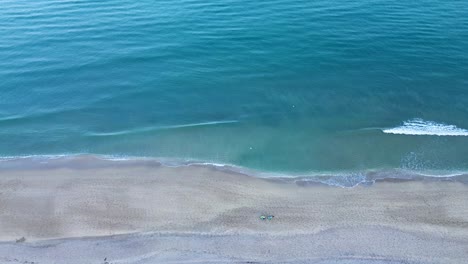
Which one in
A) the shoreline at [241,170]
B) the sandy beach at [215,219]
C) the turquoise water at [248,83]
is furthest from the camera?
the turquoise water at [248,83]

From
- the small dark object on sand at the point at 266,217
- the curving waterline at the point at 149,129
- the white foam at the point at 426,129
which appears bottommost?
the small dark object on sand at the point at 266,217

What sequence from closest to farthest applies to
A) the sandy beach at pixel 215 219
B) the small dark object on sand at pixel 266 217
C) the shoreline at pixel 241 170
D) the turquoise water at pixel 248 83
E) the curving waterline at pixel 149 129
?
the sandy beach at pixel 215 219 < the small dark object on sand at pixel 266 217 < the shoreline at pixel 241 170 < the turquoise water at pixel 248 83 < the curving waterline at pixel 149 129

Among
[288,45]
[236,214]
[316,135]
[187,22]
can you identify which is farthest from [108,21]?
Result: [236,214]

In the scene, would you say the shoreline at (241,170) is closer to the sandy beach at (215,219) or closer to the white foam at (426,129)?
the sandy beach at (215,219)

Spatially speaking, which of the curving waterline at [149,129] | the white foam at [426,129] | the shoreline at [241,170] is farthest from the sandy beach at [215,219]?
the white foam at [426,129]

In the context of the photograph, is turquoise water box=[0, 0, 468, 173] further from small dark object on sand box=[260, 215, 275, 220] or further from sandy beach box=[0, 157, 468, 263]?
small dark object on sand box=[260, 215, 275, 220]
